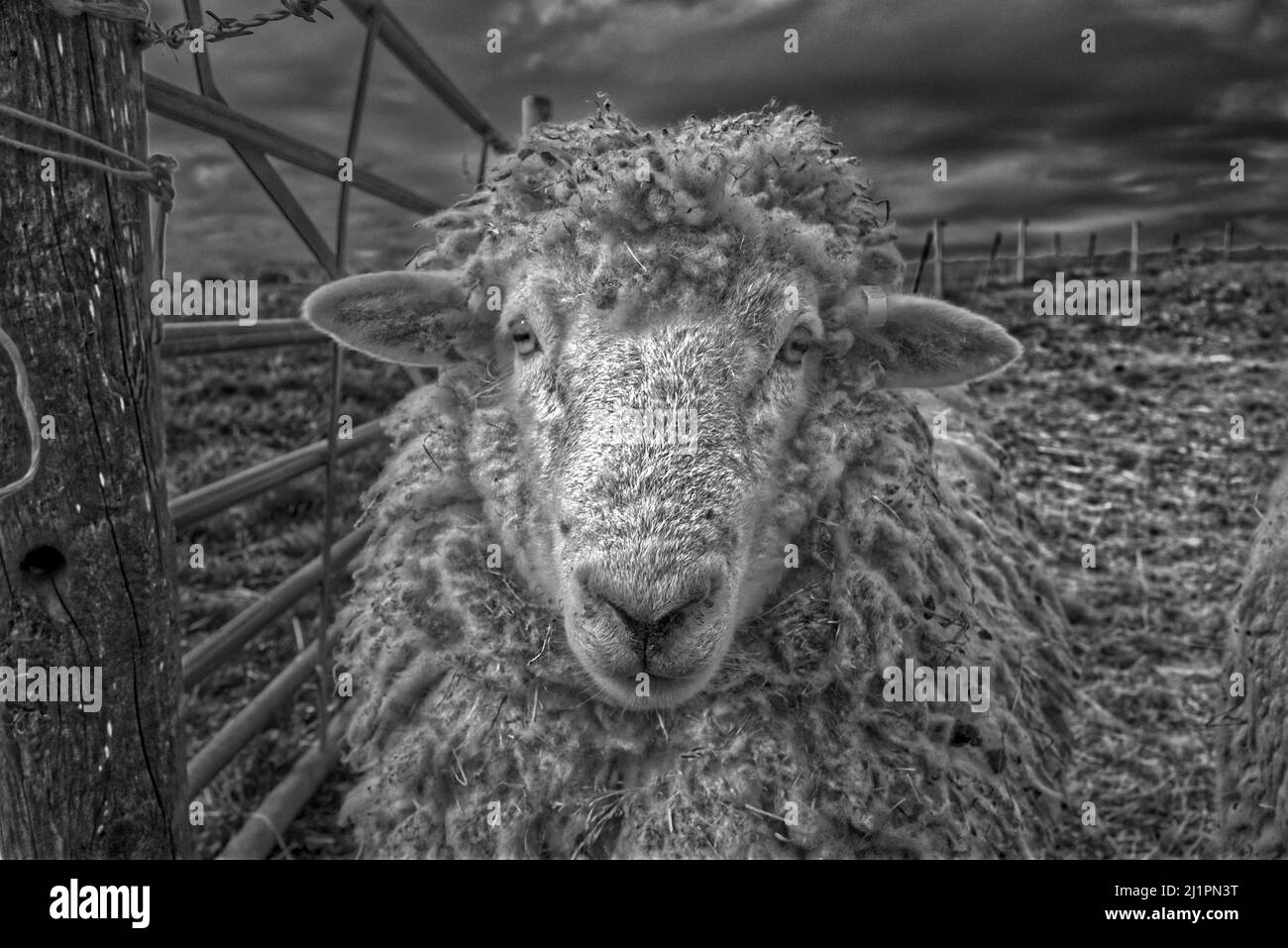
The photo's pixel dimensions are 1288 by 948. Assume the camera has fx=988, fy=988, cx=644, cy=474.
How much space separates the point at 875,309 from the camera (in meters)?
2.27

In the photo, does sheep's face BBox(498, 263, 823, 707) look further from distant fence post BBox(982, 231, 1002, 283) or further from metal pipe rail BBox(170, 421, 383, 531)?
distant fence post BBox(982, 231, 1002, 283)

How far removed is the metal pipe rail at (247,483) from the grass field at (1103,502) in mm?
1096

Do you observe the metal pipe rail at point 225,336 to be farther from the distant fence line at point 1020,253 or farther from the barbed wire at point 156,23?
the distant fence line at point 1020,253

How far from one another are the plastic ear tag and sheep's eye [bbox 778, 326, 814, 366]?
0.58 ft

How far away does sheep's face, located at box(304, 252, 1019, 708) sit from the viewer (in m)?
1.84

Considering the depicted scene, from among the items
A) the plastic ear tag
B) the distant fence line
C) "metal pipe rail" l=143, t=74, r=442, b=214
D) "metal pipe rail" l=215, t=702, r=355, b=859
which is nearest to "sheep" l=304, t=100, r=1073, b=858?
the plastic ear tag

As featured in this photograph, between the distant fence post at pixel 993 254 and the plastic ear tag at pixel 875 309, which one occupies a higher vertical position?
the distant fence post at pixel 993 254

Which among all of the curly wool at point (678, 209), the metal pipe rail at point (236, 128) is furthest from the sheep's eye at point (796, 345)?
the metal pipe rail at point (236, 128)

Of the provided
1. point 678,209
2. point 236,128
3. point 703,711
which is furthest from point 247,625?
point 678,209

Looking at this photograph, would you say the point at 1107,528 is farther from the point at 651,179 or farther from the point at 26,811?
the point at 26,811

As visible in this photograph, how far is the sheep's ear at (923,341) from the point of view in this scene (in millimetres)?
2291

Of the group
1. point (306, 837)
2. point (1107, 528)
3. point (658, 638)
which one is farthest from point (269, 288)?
point (658, 638)

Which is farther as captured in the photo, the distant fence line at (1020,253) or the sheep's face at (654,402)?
the distant fence line at (1020,253)
